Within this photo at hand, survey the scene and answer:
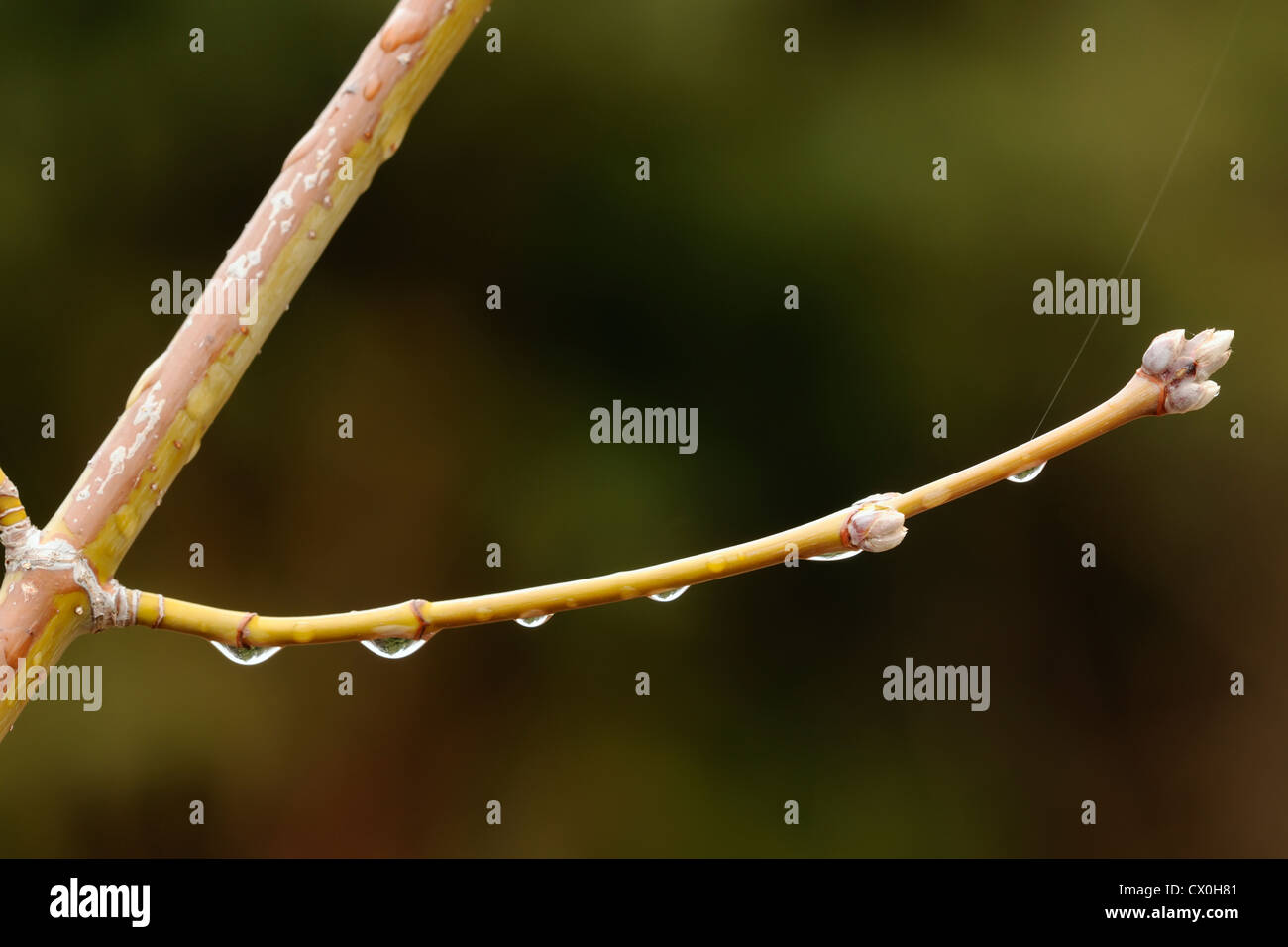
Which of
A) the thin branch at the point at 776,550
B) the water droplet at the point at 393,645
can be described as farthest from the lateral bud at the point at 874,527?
the water droplet at the point at 393,645

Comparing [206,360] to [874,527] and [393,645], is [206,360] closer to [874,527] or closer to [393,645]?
[393,645]

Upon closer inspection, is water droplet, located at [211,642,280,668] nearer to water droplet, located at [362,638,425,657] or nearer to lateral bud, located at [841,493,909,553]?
water droplet, located at [362,638,425,657]

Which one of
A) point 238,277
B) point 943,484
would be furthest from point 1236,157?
point 238,277

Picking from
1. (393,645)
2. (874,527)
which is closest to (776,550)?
(874,527)

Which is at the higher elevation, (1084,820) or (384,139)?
(384,139)

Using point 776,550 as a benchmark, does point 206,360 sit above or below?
above

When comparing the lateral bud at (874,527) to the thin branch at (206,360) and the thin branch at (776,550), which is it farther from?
the thin branch at (206,360)

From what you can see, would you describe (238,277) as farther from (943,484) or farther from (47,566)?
(943,484)

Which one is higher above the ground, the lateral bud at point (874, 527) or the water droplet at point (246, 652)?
the lateral bud at point (874, 527)
